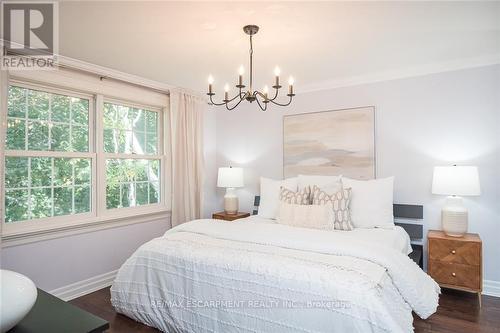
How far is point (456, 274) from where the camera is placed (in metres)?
2.75

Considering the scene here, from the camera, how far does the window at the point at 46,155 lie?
2645 mm

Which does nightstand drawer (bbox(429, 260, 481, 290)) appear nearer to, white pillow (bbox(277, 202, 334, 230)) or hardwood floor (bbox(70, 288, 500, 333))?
hardwood floor (bbox(70, 288, 500, 333))

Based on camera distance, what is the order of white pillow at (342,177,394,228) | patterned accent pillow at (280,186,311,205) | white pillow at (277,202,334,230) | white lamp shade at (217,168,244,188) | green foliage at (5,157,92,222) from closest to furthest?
green foliage at (5,157,92,222) < white pillow at (277,202,334,230) < white pillow at (342,177,394,228) < patterned accent pillow at (280,186,311,205) < white lamp shade at (217,168,244,188)

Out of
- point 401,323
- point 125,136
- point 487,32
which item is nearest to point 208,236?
point 401,323

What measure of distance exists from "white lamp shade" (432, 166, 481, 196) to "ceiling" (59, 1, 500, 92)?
3.65 feet

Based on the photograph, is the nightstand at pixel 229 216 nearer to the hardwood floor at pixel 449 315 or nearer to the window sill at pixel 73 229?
the window sill at pixel 73 229

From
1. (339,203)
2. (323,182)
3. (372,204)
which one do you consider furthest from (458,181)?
(323,182)

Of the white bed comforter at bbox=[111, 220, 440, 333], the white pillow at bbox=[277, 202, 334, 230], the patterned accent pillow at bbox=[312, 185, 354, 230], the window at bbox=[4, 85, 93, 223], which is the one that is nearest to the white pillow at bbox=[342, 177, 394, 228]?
the patterned accent pillow at bbox=[312, 185, 354, 230]

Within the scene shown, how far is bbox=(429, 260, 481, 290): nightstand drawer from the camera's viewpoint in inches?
105

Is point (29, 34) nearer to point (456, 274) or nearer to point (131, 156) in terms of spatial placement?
point (131, 156)

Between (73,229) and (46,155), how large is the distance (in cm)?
77

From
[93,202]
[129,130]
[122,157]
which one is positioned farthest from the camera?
[129,130]

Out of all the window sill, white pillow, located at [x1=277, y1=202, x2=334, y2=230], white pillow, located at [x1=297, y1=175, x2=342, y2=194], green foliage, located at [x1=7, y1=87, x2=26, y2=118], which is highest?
green foliage, located at [x1=7, y1=87, x2=26, y2=118]

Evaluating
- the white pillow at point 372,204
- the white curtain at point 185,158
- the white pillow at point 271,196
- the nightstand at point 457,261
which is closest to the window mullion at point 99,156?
the white curtain at point 185,158
